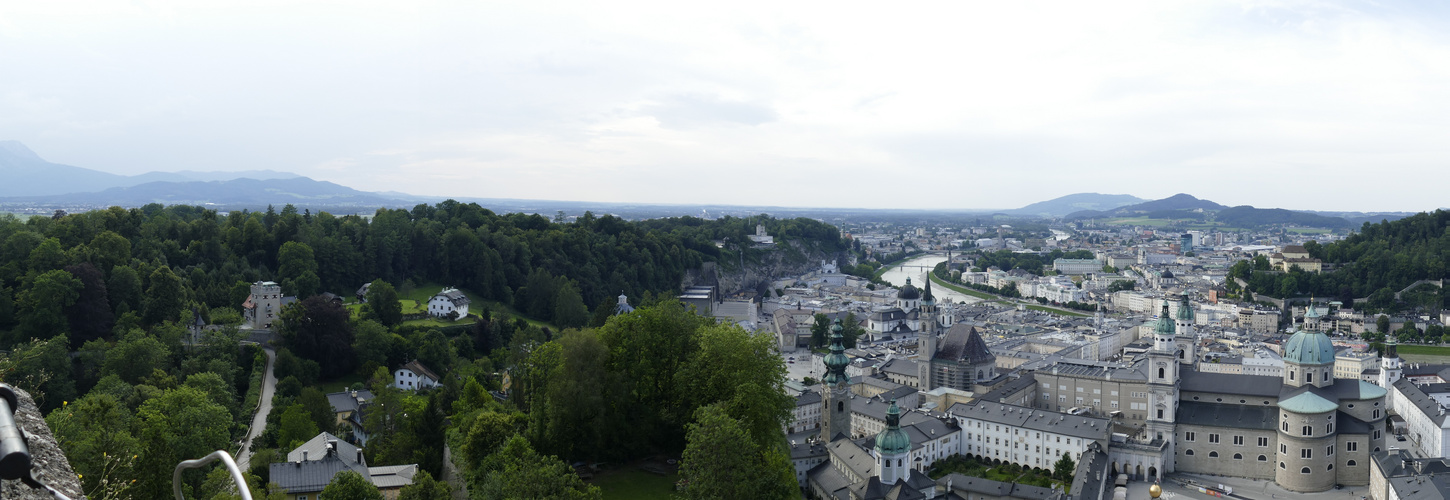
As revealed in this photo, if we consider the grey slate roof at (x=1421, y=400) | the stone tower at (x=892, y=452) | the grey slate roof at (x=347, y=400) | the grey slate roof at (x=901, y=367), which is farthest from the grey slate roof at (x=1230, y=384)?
the grey slate roof at (x=347, y=400)

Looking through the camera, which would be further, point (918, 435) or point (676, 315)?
point (918, 435)

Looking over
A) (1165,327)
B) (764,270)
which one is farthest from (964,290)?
(1165,327)

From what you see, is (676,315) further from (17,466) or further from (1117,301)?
(1117,301)

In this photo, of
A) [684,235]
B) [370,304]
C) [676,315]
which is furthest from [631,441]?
[684,235]

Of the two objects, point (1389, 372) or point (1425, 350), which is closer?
point (1389, 372)

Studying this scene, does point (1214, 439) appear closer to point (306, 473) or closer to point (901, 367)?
point (901, 367)

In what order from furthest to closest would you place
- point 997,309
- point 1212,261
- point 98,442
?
point 1212,261
point 997,309
point 98,442

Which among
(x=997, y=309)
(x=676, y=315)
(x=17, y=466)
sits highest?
(x=17, y=466)
